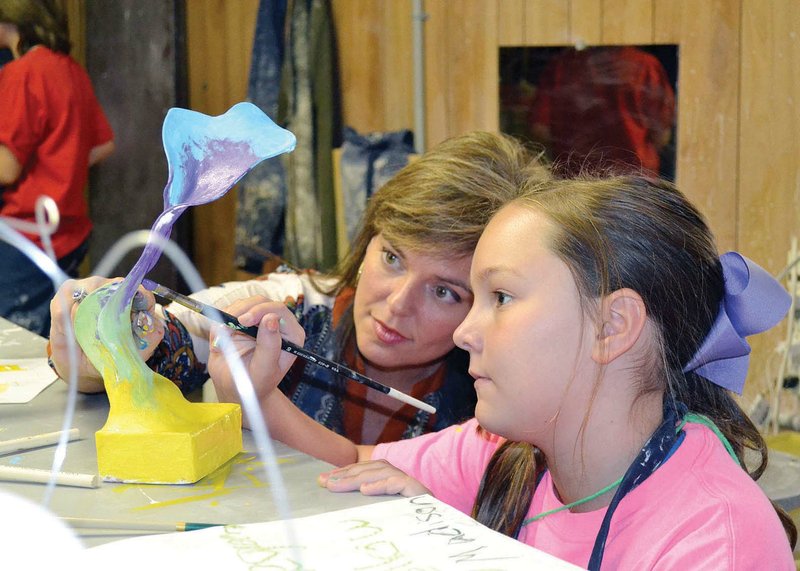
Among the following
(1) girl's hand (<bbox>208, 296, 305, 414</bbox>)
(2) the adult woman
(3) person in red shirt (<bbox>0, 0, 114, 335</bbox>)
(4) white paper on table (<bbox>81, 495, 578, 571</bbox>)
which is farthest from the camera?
(3) person in red shirt (<bbox>0, 0, 114, 335</bbox>)

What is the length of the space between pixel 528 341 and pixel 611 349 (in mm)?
76

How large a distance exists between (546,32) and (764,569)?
1.78 meters

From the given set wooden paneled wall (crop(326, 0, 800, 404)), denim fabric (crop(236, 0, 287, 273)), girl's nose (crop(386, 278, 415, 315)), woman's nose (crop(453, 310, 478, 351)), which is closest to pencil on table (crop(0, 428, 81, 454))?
woman's nose (crop(453, 310, 478, 351))

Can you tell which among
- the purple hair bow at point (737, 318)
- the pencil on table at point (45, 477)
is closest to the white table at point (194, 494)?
the pencil on table at point (45, 477)

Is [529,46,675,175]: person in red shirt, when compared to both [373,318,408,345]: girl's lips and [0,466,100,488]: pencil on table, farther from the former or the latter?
[0,466,100,488]: pencil on table

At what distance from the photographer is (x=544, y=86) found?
7.48 feet

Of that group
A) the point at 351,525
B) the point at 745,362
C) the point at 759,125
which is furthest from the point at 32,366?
the point at 759,125

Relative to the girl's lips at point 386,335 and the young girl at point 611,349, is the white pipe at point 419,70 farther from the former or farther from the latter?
the young girl at point 611,349

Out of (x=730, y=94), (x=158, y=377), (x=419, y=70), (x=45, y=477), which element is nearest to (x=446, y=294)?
(x=158, y=377)

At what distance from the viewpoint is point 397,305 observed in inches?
51.2

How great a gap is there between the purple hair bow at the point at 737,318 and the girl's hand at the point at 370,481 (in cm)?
28

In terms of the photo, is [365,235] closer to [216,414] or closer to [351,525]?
[216,414]

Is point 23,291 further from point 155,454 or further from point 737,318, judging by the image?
point 737,318

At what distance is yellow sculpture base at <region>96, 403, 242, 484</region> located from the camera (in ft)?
2.60
